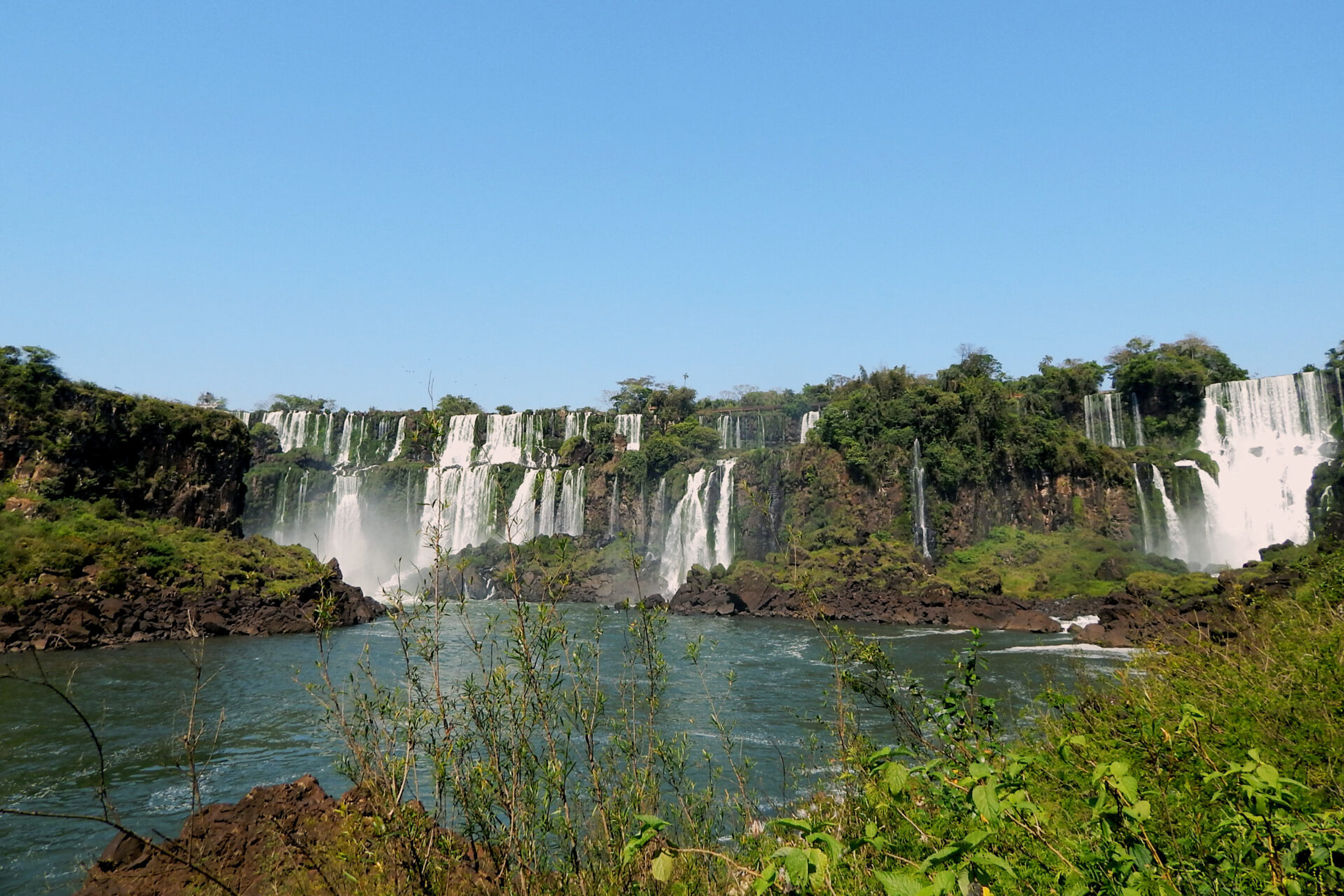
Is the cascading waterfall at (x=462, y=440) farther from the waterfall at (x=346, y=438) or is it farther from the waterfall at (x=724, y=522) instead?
the waterfall at (x=724, y=522)

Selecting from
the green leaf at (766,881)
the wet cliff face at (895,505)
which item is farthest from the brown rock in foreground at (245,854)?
the wet cliff face at (895,505)

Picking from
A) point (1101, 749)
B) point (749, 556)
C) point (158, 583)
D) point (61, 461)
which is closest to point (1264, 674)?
point (1101, 749)

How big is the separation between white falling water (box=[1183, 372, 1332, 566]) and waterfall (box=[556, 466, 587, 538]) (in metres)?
36.8

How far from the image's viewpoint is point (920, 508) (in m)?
46.4

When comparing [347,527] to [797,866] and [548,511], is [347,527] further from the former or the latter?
[797,866]

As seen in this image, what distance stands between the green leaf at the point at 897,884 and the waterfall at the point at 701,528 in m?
47.7

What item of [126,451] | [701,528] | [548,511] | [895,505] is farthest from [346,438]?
[895,505]

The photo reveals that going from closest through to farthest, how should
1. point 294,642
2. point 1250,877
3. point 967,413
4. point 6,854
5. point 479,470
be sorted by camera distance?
point 1250,877
point 6,854
point 294,642
point 967,413
point 479,470

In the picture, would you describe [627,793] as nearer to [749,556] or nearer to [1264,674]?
[1264,674]

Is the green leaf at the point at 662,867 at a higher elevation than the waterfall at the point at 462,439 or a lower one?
lower

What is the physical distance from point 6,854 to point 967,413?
155ft

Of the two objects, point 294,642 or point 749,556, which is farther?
point 749,556

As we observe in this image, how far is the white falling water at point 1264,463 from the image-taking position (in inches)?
1566

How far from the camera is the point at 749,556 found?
49281 mm
